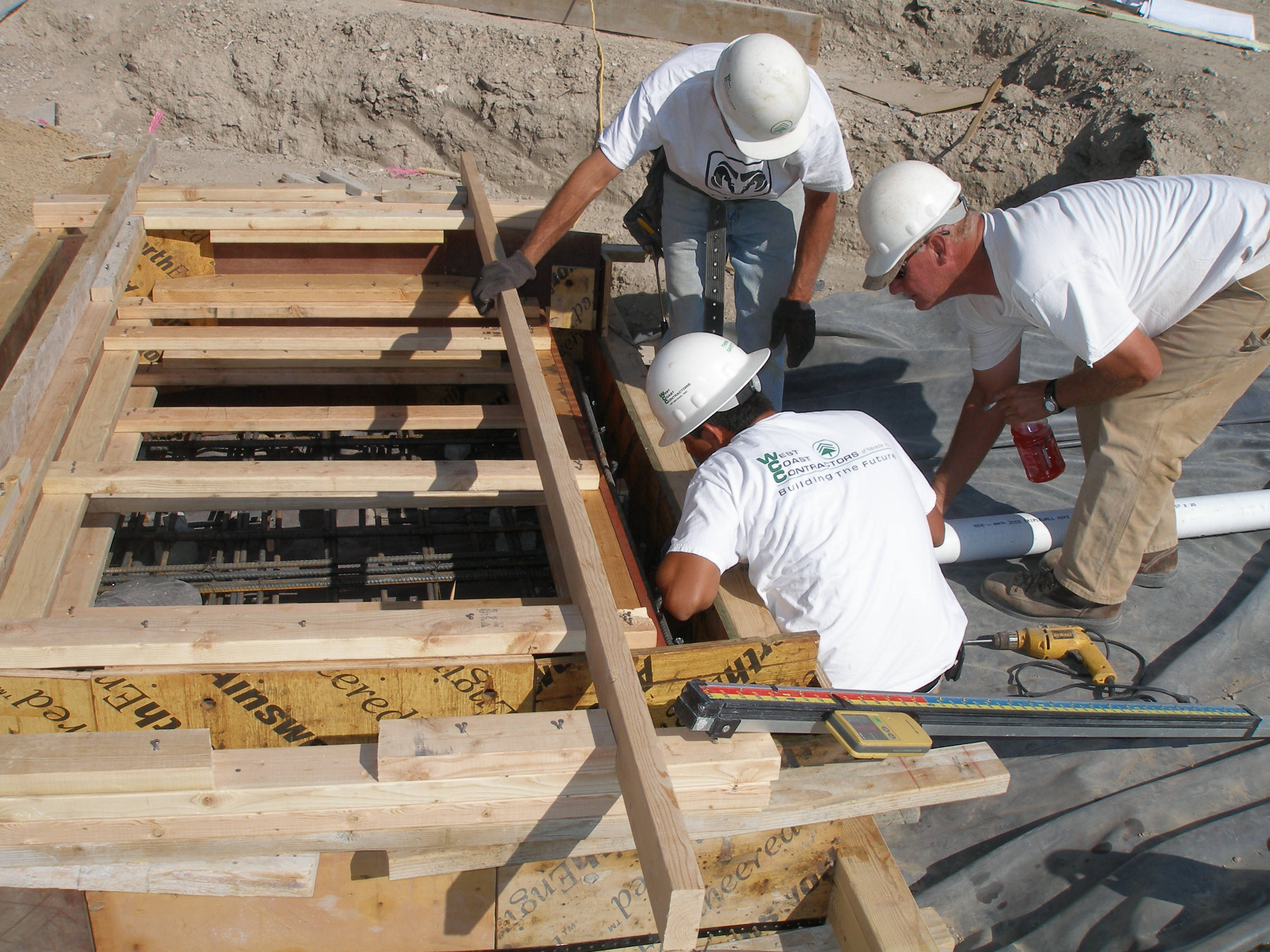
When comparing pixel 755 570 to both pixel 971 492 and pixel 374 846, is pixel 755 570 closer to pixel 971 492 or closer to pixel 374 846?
pixel 374 846

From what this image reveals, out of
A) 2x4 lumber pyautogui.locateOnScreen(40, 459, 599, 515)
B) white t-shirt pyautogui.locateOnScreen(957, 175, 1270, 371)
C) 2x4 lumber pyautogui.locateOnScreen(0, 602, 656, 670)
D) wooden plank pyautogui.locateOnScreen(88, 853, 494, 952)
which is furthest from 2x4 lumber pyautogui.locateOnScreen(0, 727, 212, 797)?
white t-shirt pyautogui.locateOnScreen(957, 175, 1270, 371)

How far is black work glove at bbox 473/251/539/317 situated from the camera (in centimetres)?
351

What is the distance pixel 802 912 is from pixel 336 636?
1490 millimetres

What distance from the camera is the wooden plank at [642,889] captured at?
7.30 feet

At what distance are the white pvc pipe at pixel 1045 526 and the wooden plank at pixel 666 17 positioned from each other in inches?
218

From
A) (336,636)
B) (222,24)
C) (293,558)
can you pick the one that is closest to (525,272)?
(293,558)

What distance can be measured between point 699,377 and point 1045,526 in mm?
2152

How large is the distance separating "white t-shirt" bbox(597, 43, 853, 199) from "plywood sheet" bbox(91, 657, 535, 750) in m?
2.35

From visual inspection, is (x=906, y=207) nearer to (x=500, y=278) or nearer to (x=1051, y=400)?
(x=1051, y=400)

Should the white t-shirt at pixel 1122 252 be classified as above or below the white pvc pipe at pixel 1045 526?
above

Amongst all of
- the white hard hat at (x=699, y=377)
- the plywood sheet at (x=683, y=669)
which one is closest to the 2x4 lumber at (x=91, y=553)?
the plywood sheet at (x=683, y=669)

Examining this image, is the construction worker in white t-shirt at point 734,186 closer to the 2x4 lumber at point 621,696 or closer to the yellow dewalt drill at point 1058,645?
the 2x4 lumber at point 621,696

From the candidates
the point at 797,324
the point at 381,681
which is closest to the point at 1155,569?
the point at 797,324

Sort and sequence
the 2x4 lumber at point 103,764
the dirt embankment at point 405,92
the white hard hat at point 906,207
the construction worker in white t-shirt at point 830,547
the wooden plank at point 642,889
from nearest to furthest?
the 2x4 lumber at point 103,764
the wooden plank at point 642,889
the construction worker in white t-shirt at point 830,547
the white hard hat at point 906,207
the dirt embankment at point 405,92
